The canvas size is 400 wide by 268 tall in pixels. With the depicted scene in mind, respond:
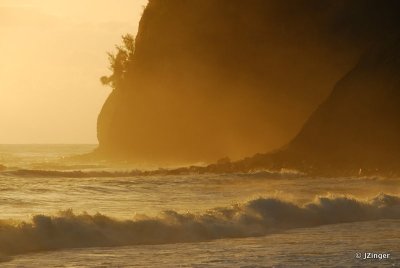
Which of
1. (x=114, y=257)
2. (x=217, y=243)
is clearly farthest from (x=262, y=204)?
(x=114, y=257)

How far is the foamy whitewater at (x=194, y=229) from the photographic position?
70.0 ft

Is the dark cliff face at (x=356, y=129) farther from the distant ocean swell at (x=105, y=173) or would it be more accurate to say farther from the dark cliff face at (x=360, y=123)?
the distant ocean swell at (x=105, y=173)

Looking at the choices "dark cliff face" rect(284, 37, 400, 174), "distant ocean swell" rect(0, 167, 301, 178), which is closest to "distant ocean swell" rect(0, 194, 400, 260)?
"distant ocean swell" rect(0, 167, 301, 178)

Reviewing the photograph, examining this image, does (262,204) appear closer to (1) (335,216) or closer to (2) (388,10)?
(1) (335,216)

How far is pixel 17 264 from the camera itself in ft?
68.9

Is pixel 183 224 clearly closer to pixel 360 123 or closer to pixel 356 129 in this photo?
pixel 356 129

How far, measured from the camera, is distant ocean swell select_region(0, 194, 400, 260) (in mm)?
24750

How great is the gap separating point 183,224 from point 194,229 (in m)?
0.49

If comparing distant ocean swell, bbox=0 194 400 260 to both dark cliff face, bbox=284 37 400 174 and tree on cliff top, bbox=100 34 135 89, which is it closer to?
dark cliff face, bbox=284 37 400 174

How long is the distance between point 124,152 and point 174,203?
64817mm

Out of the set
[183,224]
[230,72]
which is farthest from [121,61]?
[183,224]

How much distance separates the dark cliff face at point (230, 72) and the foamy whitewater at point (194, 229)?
121 ft

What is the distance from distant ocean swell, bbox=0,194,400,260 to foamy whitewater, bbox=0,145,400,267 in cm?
3

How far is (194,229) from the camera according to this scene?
26875 mm
